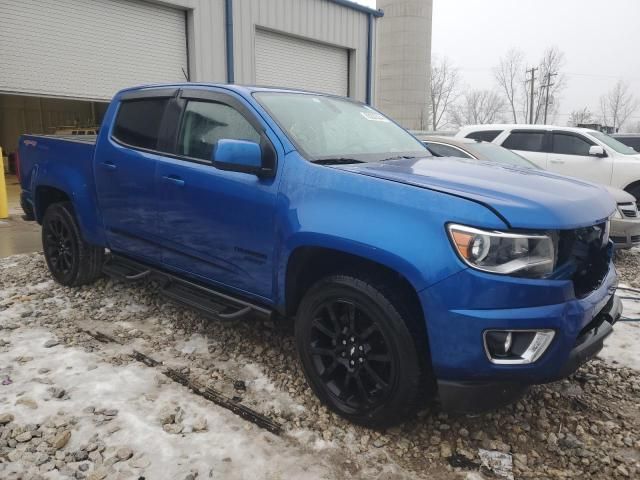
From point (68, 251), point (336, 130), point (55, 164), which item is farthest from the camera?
point (68, 251)

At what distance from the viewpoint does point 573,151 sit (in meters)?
9.18

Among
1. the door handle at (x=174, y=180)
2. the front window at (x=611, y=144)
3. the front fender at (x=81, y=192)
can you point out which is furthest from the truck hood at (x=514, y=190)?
the front window at (x=611, y=144)

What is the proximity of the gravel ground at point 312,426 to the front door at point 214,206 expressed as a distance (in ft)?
1.96

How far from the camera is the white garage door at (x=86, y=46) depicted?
30.8 ft

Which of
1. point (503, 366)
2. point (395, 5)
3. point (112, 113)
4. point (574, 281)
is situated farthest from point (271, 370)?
point (395, 5)

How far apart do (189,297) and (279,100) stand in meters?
Result: 1.44

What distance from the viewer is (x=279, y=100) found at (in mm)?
3473

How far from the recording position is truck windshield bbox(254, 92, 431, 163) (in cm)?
316

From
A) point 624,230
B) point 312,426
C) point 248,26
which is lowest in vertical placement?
point 312,426

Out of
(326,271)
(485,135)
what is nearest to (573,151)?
(485,135)

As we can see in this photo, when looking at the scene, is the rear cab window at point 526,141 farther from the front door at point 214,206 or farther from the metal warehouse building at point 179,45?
the front door at point 214,206

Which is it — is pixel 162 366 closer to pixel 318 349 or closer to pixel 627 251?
pixel 318 349

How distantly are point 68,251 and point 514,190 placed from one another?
4019 mm

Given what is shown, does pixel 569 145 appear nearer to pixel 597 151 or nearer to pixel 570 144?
pixel 570 144
